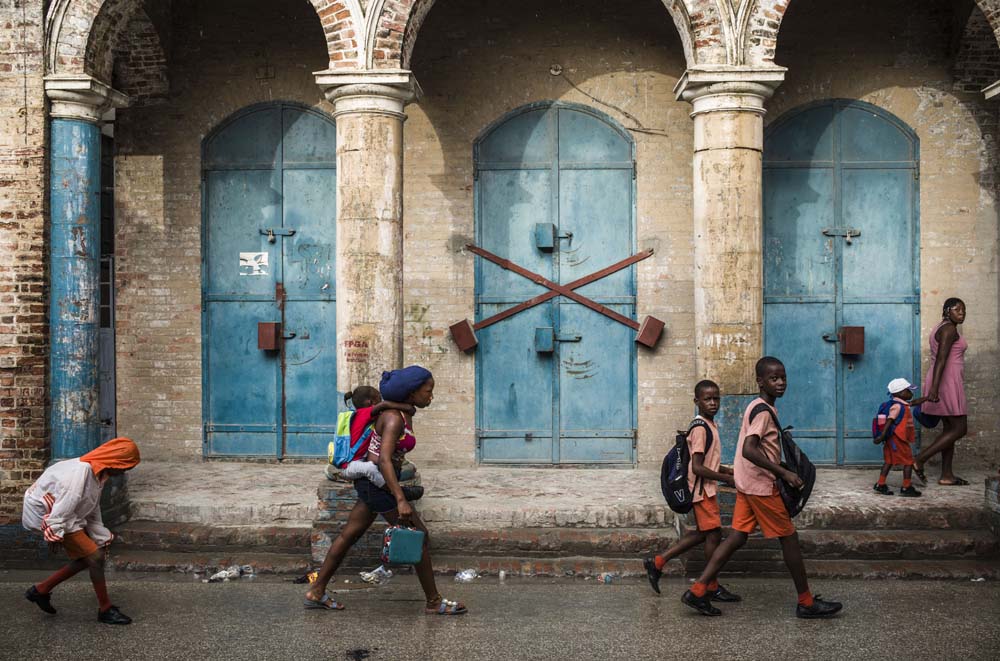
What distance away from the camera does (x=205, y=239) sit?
10.2 m

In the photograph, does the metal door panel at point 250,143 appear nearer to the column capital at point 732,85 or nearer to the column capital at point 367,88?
the column capital at point 367,88

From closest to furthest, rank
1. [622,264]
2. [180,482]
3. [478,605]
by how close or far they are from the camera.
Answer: [478,605]
[180,482]
[622,264]

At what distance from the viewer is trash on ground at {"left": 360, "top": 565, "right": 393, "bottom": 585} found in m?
7.16

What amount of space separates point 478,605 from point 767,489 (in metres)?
2.04

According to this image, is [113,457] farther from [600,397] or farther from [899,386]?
[899,386]

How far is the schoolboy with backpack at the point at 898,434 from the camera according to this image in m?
8.34

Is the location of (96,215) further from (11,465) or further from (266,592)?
(266,592)

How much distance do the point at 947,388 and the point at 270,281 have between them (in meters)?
6.57

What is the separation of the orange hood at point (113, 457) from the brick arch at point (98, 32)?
3488 millimetres

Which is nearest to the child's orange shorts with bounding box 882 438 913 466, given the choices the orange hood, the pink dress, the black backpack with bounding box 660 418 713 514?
the pink dress

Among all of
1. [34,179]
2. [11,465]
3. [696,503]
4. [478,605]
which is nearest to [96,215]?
[34,179]

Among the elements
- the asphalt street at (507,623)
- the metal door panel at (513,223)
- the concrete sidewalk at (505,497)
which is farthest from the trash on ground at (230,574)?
the metal door panel at (513,223)

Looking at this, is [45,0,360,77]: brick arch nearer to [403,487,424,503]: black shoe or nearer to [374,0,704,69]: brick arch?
[374,0,704,69]: brick arch

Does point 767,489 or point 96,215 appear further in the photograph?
point 96,215
